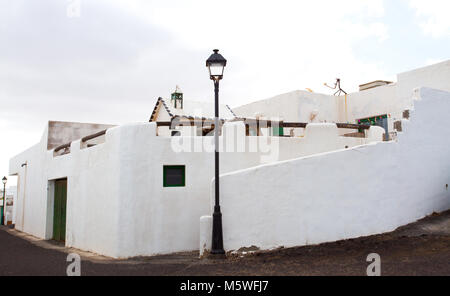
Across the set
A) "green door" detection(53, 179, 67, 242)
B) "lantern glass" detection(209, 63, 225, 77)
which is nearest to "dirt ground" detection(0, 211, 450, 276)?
"lantern glass" detection(209, 63, 225, 77)

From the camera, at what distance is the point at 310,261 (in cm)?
888

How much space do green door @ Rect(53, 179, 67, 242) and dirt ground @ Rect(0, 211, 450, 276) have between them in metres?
4.77

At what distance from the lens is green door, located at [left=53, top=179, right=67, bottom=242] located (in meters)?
16.2

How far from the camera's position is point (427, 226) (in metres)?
11.2

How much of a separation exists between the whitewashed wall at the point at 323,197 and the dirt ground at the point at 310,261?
1.09 ft

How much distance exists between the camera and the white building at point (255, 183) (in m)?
10.2

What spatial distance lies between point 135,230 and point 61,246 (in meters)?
5.25

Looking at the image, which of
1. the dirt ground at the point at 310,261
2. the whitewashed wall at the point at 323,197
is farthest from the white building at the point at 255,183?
the dirt ground at the point at 310,261

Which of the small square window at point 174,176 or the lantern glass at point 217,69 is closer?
the lantern glass at point 217,69

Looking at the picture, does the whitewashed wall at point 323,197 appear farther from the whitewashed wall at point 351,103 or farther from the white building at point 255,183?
the whitewashed wall at point 351,103

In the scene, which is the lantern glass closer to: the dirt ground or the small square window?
the small square window
